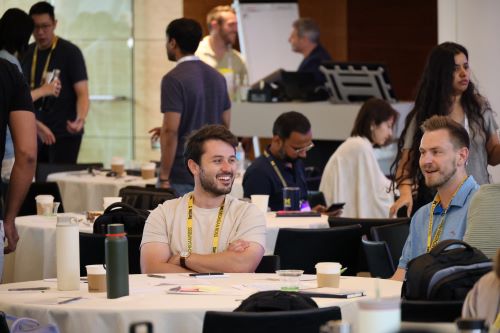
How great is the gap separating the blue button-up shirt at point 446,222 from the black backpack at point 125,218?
4.66 feet

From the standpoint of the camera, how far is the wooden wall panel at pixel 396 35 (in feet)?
52.8

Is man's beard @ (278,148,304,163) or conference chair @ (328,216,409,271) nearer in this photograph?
conference chair @ (328,216,409,271)

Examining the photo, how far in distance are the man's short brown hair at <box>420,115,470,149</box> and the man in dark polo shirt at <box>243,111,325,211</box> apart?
237 centimetres

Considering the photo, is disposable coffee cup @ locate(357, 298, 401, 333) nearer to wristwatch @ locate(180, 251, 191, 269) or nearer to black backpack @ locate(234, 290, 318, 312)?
black backpack @ locate(234, 290, 318, 312)

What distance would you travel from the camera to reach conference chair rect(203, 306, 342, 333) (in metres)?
3.98

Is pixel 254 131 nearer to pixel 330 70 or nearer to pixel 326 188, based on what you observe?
pixel 330 70

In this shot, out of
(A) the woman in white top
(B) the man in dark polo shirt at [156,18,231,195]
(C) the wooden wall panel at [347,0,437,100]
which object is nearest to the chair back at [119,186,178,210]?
(B) the man in dark polo shirt at [156,18,231,195]

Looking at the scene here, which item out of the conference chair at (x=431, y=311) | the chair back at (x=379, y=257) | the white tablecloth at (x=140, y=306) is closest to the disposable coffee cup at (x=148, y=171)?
the chair back at (x=379, y=257)

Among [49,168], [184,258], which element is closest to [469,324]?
[184,258]

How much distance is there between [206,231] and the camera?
557 centimetres

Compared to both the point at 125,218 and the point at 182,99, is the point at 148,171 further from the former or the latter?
the point at 125,218

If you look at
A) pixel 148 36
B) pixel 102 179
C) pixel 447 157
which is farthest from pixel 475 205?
pixel 148 36

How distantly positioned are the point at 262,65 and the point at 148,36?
1565mm

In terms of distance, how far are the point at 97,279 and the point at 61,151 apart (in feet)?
20.4
